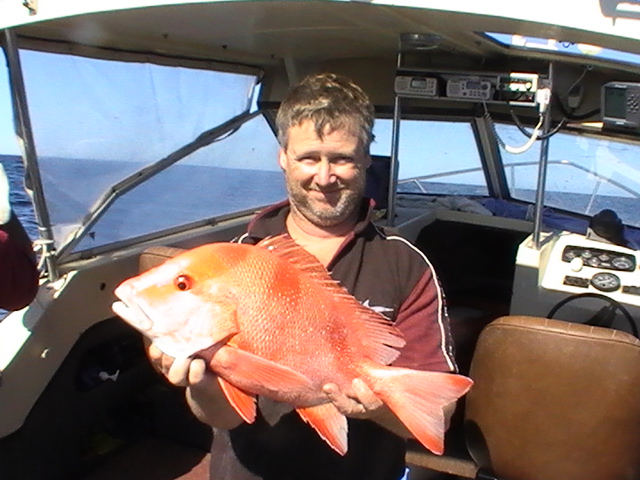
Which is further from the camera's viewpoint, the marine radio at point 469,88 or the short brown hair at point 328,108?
the marine radio at point 469,88

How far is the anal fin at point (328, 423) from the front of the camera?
1582 mm

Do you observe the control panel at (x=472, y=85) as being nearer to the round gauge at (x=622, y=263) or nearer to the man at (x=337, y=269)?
the round gauge at (x=622, y=263)

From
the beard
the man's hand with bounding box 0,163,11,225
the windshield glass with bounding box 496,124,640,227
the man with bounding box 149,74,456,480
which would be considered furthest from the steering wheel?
the man's hand with bounding box 0,163,11,225

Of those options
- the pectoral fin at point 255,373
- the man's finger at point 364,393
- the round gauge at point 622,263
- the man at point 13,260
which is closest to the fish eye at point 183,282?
the pectoral fin at point 255,373

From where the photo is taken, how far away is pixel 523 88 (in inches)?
161

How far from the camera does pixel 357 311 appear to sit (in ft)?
5.55

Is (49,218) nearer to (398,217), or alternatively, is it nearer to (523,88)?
(523,88)

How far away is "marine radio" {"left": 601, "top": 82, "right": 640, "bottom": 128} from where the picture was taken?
3521 mm

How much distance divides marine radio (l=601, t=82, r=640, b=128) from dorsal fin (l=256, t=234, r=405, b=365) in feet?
8.42

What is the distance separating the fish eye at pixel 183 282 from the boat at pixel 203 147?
0.93 m

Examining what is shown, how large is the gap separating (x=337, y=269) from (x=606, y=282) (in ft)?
8.97

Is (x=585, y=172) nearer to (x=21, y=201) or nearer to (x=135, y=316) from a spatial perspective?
(x=21, y=201)

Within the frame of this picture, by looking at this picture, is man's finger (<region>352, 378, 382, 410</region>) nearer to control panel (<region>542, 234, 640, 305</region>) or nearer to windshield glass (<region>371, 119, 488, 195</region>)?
control panel (<region>542, 234, 640, 305</region>)

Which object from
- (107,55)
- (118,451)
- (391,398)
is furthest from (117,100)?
(391,398)
